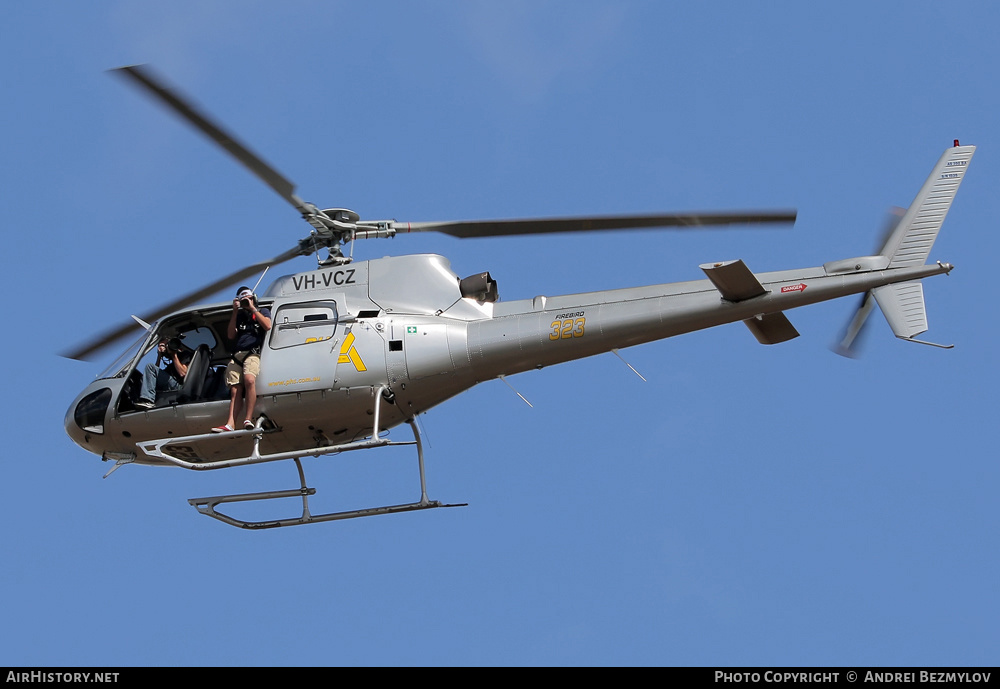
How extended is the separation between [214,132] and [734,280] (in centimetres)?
607

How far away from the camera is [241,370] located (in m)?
16.3

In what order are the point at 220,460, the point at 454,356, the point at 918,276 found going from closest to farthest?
the point at 918,276, the point at 454,356, the point at 220,460

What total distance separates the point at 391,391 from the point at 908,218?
251 inches

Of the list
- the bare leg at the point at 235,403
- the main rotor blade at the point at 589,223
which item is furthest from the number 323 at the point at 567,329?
the bare leg at the point at 235,403

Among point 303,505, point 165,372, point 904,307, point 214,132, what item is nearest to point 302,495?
point 303,505

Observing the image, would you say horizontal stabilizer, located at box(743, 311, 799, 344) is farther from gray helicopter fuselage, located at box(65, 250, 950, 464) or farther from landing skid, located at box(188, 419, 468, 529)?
landing skid, located at box(188, 419, 468, 529)

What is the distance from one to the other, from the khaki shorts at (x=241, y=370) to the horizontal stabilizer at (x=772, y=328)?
6084 millimetres

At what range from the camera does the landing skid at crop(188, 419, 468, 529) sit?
16.0m

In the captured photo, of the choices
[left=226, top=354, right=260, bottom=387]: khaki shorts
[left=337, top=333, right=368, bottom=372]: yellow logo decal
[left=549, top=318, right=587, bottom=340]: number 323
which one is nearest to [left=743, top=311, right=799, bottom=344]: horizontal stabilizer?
[left=549, top=318, right=587, bottom=340]: number 323

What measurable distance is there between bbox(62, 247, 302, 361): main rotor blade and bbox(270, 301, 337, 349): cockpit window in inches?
38.4

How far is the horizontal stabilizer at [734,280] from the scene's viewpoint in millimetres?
14766

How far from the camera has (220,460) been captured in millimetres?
16734
